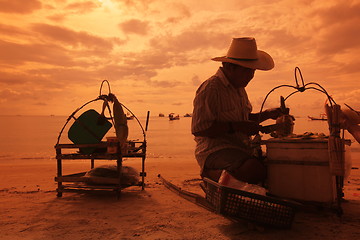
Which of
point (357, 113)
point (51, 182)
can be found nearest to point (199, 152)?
point (357, 113)

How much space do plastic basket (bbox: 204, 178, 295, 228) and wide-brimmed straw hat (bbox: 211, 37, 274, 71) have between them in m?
1.63

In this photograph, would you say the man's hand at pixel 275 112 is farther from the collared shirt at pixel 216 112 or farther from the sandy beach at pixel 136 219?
the sandy beach at pixel 136 219

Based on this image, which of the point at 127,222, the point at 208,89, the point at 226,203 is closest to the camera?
the point at 226,203

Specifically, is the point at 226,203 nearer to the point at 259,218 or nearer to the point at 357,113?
the point at 259,218

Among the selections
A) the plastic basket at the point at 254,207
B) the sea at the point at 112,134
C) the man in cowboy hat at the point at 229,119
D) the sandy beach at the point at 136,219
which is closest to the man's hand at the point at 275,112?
the man in cowboy hat at the point at 229,119

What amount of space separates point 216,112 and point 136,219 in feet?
5.39

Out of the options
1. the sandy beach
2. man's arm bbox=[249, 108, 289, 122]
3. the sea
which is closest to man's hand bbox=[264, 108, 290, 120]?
man's arm bbox=[249, 108, 289, 122]

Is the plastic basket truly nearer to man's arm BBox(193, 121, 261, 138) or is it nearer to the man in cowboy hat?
the man in cowboy hat

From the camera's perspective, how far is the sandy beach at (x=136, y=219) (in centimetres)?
339

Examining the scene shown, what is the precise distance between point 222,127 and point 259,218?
115 centimetres

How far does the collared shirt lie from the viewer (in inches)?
161

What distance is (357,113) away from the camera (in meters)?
4.50

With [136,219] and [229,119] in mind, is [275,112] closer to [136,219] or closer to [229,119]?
[229,119]

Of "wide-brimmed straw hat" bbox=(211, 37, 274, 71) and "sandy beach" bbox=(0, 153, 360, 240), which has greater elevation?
"wide-brimmed straw hat" bbox=(211, 37, 274, 71)
